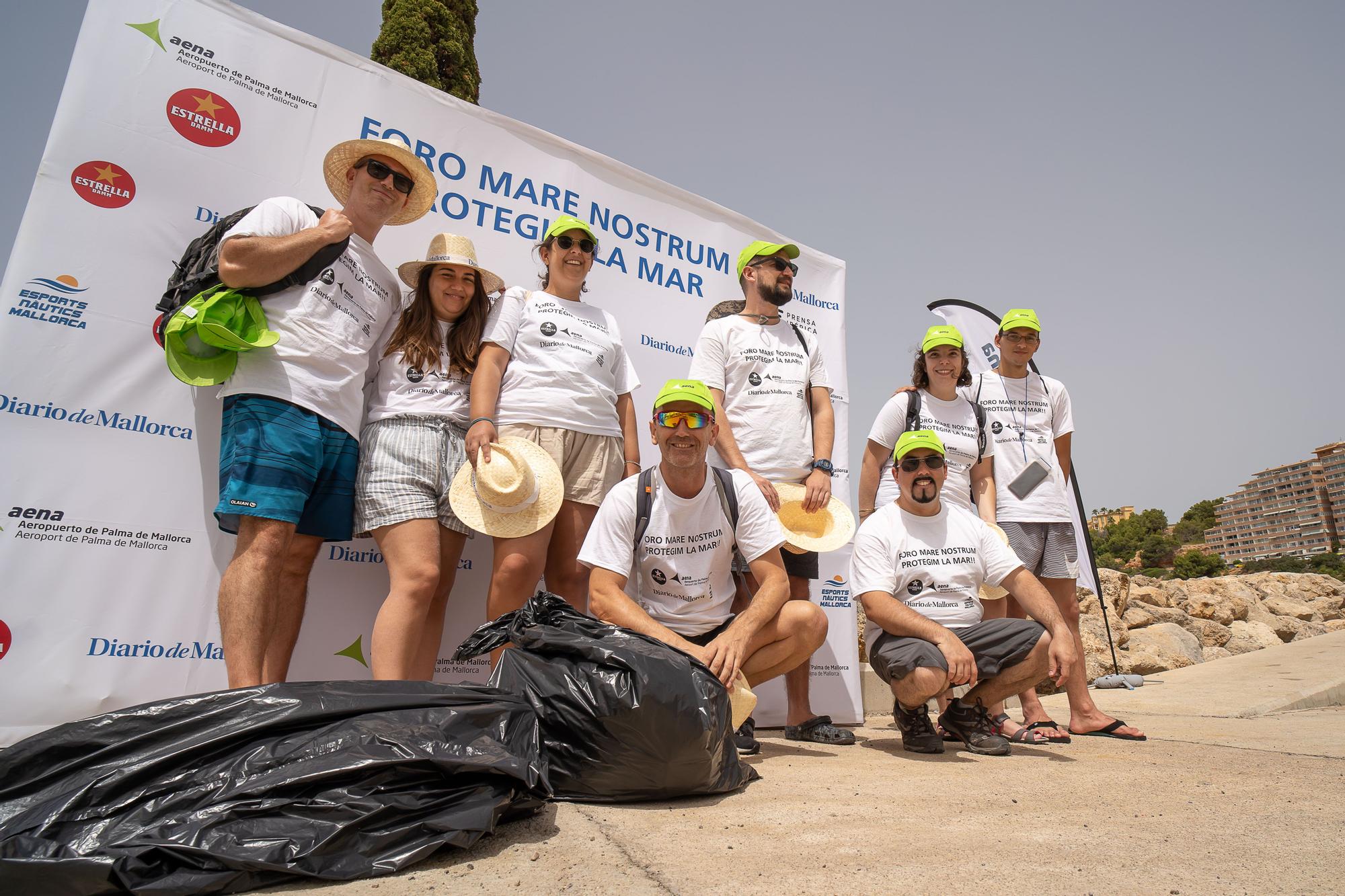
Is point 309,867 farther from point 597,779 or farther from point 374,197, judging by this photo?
point 374,197

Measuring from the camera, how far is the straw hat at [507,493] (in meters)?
2.83

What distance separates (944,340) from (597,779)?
2.89 m

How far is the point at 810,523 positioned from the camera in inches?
140

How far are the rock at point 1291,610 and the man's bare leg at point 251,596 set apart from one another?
14343mm

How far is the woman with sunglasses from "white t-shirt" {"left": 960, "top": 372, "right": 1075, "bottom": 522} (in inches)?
74.5

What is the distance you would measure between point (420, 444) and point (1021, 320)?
10.1ft

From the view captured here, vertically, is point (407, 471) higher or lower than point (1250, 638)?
higher

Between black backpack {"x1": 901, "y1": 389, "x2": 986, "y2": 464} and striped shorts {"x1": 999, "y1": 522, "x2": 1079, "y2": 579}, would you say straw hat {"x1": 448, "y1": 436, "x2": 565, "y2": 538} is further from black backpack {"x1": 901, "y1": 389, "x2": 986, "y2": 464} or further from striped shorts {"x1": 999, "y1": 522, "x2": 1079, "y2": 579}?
striped shorts {"x1": 999, "y1": 522, "x2": 1079, "y2": 579}

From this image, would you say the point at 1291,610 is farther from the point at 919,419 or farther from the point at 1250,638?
the point at 919,419

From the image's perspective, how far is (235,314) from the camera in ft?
8.39

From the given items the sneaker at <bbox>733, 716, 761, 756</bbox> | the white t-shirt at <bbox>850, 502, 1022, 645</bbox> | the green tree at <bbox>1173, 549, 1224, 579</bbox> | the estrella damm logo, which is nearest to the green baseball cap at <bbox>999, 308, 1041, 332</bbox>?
the white t-shirt at <bbox>850, 502, 1022, 645</bbox>

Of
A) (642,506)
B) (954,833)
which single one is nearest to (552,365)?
(642,506)

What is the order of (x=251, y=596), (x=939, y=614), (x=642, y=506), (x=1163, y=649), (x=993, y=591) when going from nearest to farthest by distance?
(x=251, y=596) → (x=642, y=506) → (x=939, y=614) → (x=993, y=591) → (x=1163, y=649)

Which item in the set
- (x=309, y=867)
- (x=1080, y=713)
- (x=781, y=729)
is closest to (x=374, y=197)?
(x=309, y=867)
